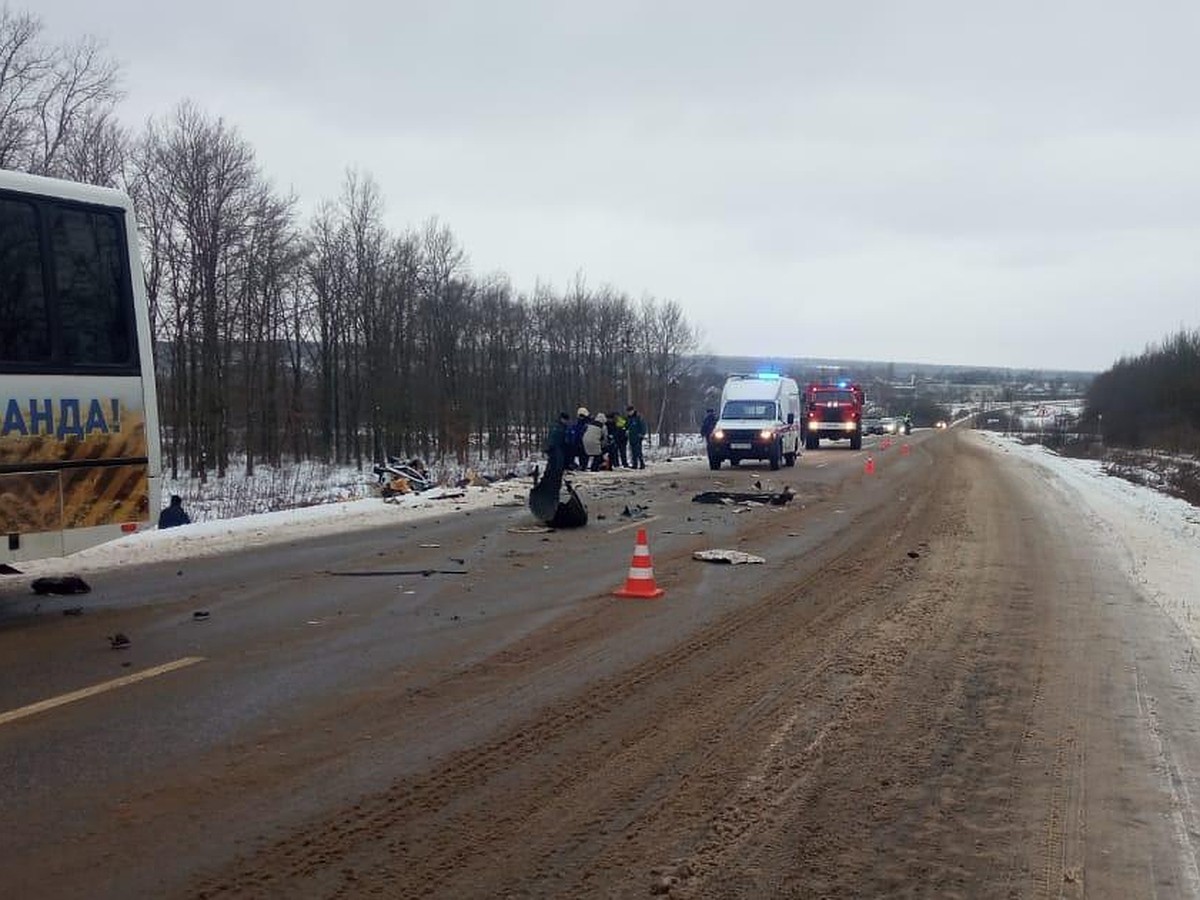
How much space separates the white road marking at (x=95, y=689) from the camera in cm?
569

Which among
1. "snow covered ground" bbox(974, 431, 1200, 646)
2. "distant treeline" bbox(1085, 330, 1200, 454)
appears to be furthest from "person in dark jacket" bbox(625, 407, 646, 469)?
"distant treeline" bbox(1085, 330, 1200, 454)

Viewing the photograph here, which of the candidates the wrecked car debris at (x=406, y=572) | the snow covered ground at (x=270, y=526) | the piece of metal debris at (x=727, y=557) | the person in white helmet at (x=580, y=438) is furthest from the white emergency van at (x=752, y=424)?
the wrecked car debris at (x=406, y=572)

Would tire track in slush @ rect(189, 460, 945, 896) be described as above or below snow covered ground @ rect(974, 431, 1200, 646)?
above

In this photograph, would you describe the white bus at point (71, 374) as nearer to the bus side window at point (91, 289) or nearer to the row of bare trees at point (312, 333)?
the bus side window at point (91, 289)

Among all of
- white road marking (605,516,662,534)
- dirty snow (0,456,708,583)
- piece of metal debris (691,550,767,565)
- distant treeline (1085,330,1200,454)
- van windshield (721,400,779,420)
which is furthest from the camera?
distant treeline (1085,330,1200,454)

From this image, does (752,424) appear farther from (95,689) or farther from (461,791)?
(461,791)

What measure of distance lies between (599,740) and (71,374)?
19.6 ft

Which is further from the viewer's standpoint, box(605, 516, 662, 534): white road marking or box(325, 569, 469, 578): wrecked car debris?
box(605, 516, 662, 534): white road marking

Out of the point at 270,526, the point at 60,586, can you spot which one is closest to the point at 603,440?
the point at 270,526

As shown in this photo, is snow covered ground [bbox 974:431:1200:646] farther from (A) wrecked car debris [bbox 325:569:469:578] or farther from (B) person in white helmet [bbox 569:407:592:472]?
(B) person in white helmet [bbox 569:407:592:472]

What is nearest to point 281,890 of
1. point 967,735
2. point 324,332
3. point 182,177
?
point 967,735

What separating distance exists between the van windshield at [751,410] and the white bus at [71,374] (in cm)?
2278

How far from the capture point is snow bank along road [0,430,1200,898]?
13.0 ft

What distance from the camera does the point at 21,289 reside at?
827 cm
